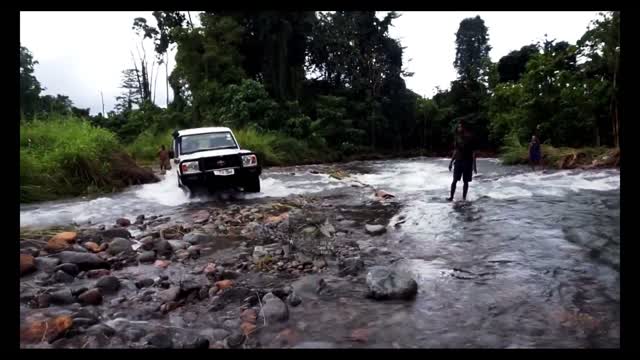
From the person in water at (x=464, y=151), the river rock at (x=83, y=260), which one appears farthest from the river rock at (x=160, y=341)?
the person in water at (x=464, y=151)

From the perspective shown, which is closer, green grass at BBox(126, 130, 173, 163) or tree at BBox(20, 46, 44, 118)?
green grass at BBox(126, 130, 173, 163)

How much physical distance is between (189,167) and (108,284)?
18.6ft

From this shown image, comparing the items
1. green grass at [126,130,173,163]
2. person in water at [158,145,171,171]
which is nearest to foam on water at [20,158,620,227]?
person in water at [158,145,171,171]

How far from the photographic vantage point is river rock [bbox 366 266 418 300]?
4289 mm

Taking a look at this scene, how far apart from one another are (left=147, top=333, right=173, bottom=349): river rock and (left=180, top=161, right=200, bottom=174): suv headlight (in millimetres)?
6920

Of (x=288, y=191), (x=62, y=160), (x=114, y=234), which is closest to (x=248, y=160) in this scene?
(x=288, y=191)

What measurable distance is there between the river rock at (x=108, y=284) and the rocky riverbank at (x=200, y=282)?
0.04 feet

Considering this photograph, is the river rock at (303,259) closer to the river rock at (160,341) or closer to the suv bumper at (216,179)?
the river rock at (160,341)

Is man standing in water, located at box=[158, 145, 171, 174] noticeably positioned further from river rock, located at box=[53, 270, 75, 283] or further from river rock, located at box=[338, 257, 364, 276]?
river rock, located at box=[338, 257, 364, 276]

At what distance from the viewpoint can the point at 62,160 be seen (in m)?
12.0

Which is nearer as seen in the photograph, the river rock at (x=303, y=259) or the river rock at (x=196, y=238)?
the river rock at (x=303, y=259)

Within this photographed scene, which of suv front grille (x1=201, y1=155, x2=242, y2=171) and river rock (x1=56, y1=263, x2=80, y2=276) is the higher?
suv front grille (x1=201, y1=155, x2=242, y2=171)

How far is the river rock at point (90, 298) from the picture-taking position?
4230 mm

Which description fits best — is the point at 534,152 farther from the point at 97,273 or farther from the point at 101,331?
the point at 101,331
